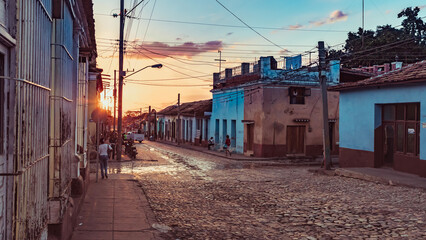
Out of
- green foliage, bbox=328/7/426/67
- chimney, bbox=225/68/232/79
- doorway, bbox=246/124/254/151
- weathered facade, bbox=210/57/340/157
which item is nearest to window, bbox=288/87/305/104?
weathered facade, bbox=210/57/340/157

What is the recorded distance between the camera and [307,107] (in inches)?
1099

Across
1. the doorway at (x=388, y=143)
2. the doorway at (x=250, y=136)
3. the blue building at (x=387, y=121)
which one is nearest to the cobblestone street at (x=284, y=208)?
the blue building at (x=387, y=121)

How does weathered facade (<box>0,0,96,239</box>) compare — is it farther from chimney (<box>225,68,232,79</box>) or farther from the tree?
the tree

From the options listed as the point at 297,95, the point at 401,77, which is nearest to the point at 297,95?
the point at 297,95

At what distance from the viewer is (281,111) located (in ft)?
88.9

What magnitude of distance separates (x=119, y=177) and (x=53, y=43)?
1054 centimetres

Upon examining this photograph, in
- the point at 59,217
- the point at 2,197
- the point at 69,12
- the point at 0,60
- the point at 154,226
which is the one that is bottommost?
the point at 154,226

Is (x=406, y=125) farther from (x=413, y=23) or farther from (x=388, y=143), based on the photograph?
(x=413, y=23)

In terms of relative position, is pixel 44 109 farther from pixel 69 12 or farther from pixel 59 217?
pixel 69 12

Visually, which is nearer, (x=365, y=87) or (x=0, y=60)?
(x=0, y=60)

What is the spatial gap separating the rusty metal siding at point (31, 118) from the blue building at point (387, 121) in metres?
12.9

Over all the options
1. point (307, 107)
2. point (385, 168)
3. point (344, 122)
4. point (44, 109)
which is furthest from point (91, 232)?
point (307, 107)

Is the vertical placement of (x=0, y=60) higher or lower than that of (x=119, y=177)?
higher

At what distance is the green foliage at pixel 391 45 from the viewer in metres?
41.6
